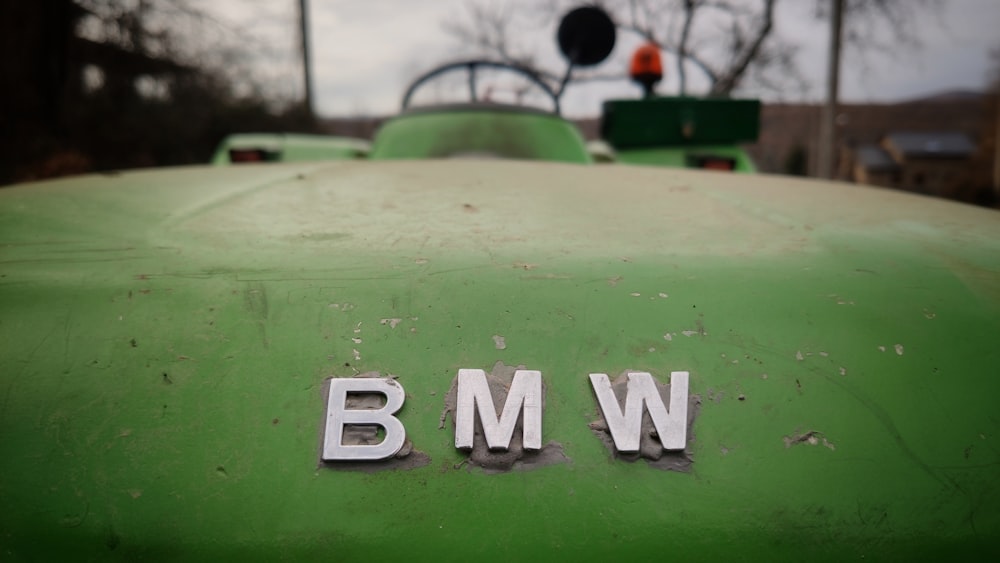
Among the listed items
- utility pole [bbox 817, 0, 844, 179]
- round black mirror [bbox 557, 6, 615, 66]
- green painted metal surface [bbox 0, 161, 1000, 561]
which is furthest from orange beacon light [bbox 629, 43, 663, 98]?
utility pole [bbox 817, 0, 844, 179]

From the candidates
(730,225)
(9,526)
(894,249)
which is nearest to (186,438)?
(9,526)

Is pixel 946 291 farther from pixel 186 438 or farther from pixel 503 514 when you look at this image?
pixel 186 438

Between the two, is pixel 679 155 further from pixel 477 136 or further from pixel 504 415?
pixel 504 415

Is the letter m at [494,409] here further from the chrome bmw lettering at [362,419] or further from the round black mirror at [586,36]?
the round black mirror at [586,36]

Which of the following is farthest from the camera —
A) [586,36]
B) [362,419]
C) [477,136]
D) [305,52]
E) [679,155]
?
[305,52]

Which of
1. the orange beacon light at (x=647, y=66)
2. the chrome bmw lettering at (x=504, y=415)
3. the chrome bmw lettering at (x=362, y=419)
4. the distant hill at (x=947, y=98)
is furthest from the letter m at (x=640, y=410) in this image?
the distant hill at (x=947, y=98)

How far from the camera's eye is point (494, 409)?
0.79 meters

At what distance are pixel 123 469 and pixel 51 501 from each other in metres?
0.07

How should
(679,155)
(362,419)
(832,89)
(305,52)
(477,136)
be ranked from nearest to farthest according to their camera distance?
(362,419) < (477,136) < (679,155) < (832,89) < (305,52)

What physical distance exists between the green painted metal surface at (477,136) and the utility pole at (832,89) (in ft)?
31.3

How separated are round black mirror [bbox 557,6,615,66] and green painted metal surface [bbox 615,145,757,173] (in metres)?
0.42

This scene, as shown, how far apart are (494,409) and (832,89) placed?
11549 millimetres

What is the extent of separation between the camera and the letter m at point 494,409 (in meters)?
0.77

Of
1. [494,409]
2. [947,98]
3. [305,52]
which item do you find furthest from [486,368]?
[947,98]
